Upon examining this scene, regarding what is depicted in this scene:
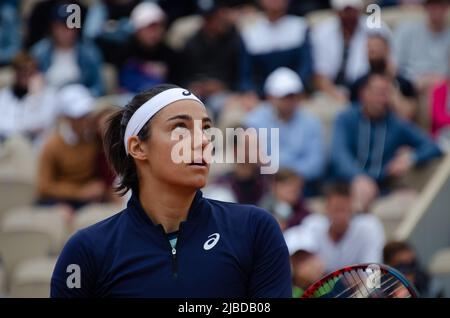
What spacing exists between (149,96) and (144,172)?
0.24 m

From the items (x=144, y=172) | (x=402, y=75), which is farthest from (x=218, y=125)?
(x=144, y=172)

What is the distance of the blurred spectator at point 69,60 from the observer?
1075cm

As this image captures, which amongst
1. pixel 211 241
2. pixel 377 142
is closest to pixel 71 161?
pixel 377 142

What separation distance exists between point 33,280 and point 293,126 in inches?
85.6

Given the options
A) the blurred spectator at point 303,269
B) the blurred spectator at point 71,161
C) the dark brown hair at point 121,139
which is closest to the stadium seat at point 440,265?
the blurred spectator at point 303,269

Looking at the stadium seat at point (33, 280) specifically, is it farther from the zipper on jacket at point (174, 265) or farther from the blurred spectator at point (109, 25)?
the zipper on jacket at point (174, 265)

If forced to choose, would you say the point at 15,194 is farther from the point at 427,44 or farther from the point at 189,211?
the point at 189,211

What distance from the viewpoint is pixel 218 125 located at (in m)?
9.80

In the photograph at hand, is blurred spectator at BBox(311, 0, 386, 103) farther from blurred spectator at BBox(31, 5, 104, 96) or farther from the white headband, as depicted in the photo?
the white headband

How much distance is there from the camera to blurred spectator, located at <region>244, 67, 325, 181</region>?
928 cm

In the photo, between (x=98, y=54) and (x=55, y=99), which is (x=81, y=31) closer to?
(x=98, y=54)

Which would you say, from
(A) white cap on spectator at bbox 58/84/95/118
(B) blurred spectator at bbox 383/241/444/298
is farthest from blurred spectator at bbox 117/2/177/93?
(B) blurred spectator at bbox 383/241/444/298

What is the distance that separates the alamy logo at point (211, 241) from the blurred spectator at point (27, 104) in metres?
6.51

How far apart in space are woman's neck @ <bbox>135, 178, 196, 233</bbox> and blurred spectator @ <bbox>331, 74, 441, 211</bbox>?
16.8 feet
